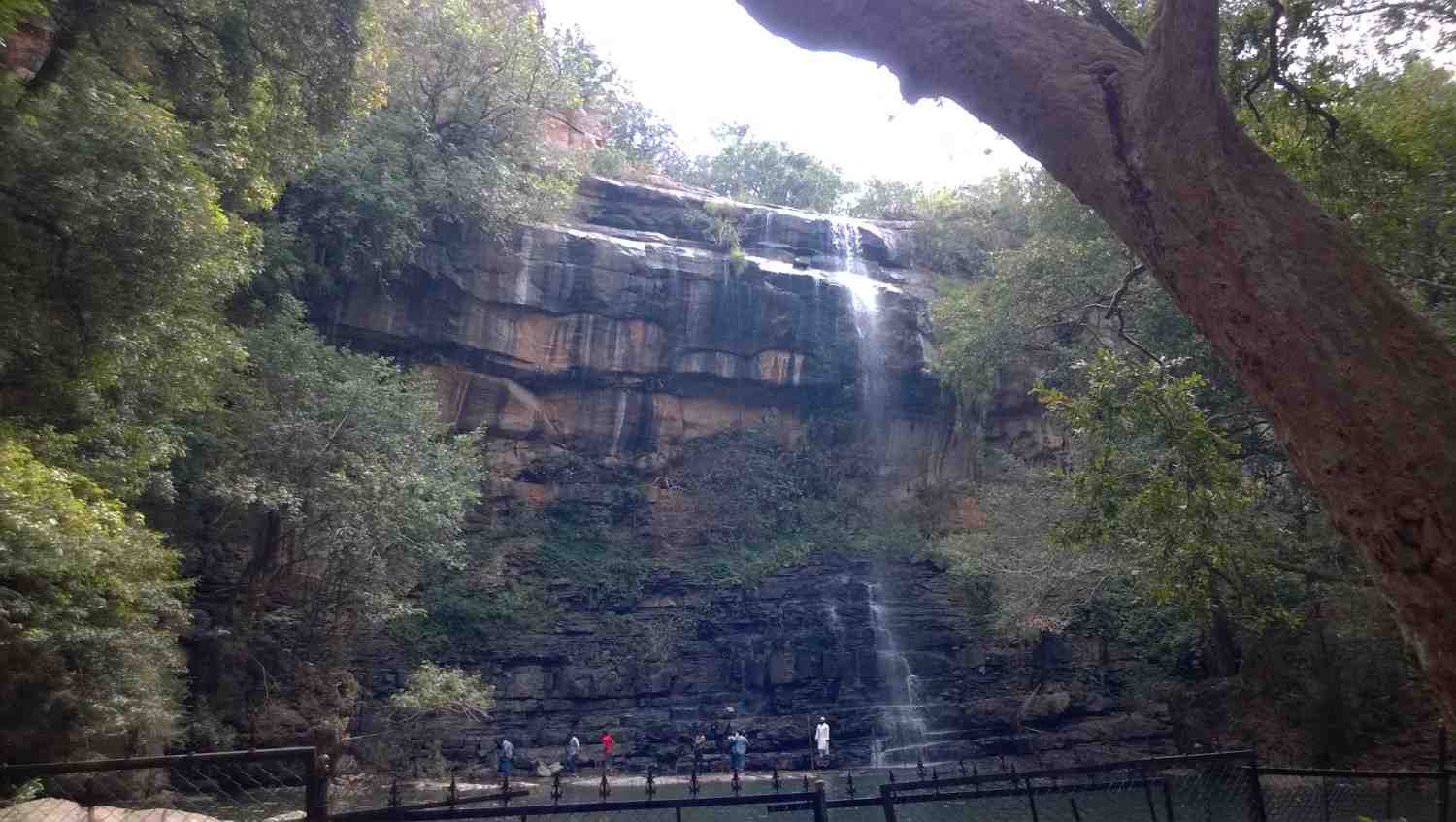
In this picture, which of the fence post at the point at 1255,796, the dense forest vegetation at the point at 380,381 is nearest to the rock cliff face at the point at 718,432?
the dense forest vegetation at the point at 380,381

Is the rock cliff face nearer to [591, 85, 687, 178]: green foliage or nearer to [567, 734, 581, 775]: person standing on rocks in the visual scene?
[567, 734, 581, 775]: person standing on rocks

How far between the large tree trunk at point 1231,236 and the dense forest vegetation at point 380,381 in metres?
2.15

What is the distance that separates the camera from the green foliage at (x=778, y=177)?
35.6 meters

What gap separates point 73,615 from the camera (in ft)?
30.1

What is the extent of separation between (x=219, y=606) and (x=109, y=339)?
923 centimetres

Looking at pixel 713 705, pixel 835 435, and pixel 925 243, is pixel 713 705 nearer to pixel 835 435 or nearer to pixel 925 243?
pixel 835 435

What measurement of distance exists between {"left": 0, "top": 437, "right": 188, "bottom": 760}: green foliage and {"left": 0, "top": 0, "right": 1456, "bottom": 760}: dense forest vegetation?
4cm

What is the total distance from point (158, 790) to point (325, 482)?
538 cm

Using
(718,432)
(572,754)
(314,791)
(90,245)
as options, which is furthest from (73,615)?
(718,432)

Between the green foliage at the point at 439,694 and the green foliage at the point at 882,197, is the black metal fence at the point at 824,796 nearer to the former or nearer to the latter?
the green foliage at the point at 439,694

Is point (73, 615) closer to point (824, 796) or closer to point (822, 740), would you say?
point (824, 796)

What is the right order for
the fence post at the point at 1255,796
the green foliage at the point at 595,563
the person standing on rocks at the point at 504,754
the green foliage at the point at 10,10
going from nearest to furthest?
the fence post at the point at 1255,796 → the green foliage at the point at 10,10 → the person standing on rocks at the point at 504,754 → the green foliage at the point at 595,563

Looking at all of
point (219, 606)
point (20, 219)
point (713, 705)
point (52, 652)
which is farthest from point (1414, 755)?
point (219, 606)

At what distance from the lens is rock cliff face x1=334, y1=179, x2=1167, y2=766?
67.7ft
